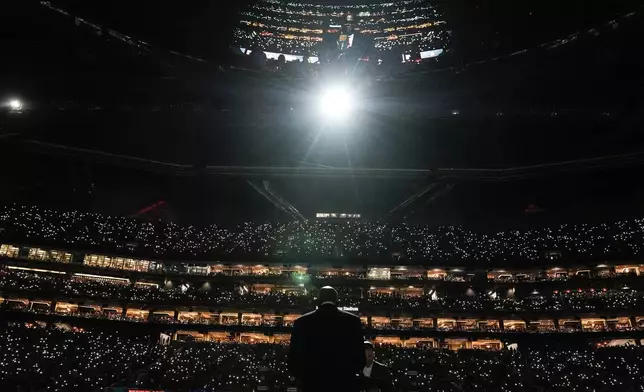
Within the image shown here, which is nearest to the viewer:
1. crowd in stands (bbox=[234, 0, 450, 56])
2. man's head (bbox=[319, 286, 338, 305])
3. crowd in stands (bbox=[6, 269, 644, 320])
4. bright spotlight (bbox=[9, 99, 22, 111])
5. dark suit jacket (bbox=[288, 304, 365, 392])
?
dark suit jacket (bbox=[288, 304, 365, 392])

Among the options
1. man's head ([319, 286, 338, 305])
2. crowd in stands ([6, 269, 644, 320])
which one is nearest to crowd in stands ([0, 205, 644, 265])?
crowd in stands ([6, 269, 644, 320])

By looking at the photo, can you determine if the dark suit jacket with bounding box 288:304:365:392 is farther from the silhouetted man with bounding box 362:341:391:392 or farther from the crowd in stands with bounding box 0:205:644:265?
the crowd in stands with bounding box 0:205:644:265

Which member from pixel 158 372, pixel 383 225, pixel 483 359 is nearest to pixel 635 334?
pixel 483 359

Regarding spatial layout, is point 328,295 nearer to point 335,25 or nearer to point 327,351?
point 327,351

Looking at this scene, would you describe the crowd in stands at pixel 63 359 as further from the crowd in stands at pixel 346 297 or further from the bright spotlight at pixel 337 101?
the bright spotlight at pixel 337 101

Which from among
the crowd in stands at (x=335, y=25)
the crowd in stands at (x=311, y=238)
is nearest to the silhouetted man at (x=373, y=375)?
the crowd in stands at (x=335, y=25)
